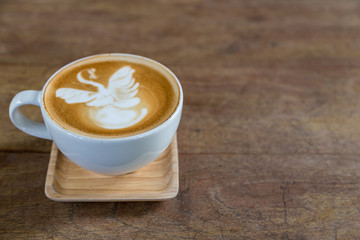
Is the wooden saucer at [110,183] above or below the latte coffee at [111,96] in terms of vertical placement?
below

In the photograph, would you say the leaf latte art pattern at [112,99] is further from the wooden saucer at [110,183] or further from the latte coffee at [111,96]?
the wooden saucer at [110,183]

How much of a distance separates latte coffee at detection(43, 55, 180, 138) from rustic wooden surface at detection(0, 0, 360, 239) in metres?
0.15

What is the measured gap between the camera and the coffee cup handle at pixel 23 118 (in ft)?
2.19

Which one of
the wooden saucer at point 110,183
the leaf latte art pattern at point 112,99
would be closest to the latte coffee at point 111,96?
the leaf latte art pattern at point 112,99

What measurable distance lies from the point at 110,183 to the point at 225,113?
337mm

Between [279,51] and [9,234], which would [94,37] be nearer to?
[279,51]

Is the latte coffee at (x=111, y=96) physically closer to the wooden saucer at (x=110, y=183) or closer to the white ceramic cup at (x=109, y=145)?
the white ceramic cup at (x=109, y=145)

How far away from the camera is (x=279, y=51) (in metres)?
1.13

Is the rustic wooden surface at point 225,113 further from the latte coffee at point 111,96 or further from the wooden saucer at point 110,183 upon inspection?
the latte coffee at point 111,96

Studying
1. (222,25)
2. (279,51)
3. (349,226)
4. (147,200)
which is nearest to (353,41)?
(279,51)

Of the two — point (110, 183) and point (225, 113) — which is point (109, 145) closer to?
point (110, 183)

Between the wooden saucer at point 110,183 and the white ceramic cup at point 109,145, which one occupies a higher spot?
the white ceramic cup at point 109,145

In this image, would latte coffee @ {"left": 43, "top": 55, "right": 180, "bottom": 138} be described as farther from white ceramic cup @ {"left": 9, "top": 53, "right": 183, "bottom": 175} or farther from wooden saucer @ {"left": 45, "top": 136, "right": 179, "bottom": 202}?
wooden saucer @ {"left": 45, "top": 136, "right": 179, "bottom": 202}

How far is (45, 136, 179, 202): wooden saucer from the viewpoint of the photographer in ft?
2.21
